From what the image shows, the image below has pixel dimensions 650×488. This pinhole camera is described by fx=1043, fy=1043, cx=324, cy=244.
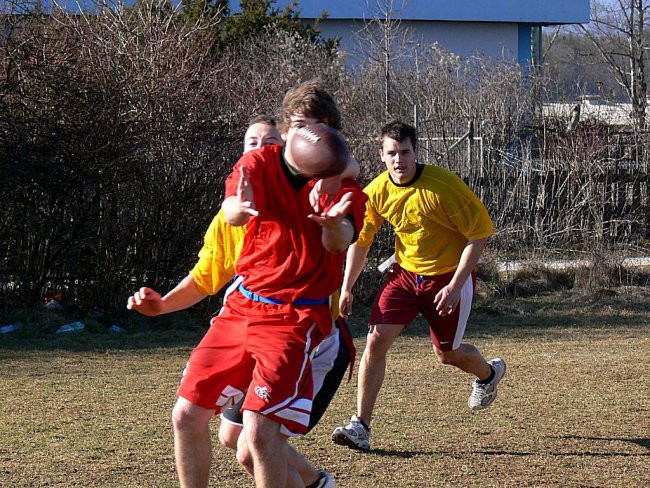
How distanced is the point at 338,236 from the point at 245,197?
1.24 ft

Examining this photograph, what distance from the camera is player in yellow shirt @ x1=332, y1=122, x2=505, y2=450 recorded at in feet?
20.4

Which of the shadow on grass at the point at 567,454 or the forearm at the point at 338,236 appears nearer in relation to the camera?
the forearm at the point at 338,236

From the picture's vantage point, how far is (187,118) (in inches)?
483

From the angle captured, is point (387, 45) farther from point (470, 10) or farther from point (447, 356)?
point (447, 356)

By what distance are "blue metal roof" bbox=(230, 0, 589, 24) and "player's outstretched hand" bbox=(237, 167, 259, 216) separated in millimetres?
28034

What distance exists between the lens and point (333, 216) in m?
3.81

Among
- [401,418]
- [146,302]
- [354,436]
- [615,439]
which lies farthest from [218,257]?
[615,439]

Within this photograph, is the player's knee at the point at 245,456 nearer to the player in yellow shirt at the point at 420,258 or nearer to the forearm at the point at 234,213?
the forearm at the point at 234,213

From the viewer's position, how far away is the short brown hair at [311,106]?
13.8 ft

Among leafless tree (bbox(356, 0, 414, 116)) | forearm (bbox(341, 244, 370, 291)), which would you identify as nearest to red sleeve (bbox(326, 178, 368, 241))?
forearm (bbox(341, 244, 370, 291))

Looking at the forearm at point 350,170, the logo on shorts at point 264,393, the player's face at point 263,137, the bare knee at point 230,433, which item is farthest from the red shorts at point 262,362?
the player's face at point 263,137

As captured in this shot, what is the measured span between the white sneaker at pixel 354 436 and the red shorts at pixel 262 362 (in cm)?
187

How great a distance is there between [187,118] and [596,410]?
22.1 ft

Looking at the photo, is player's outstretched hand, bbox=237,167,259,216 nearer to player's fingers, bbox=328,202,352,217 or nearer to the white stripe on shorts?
player's fingers, bbox=328,202,352,217
